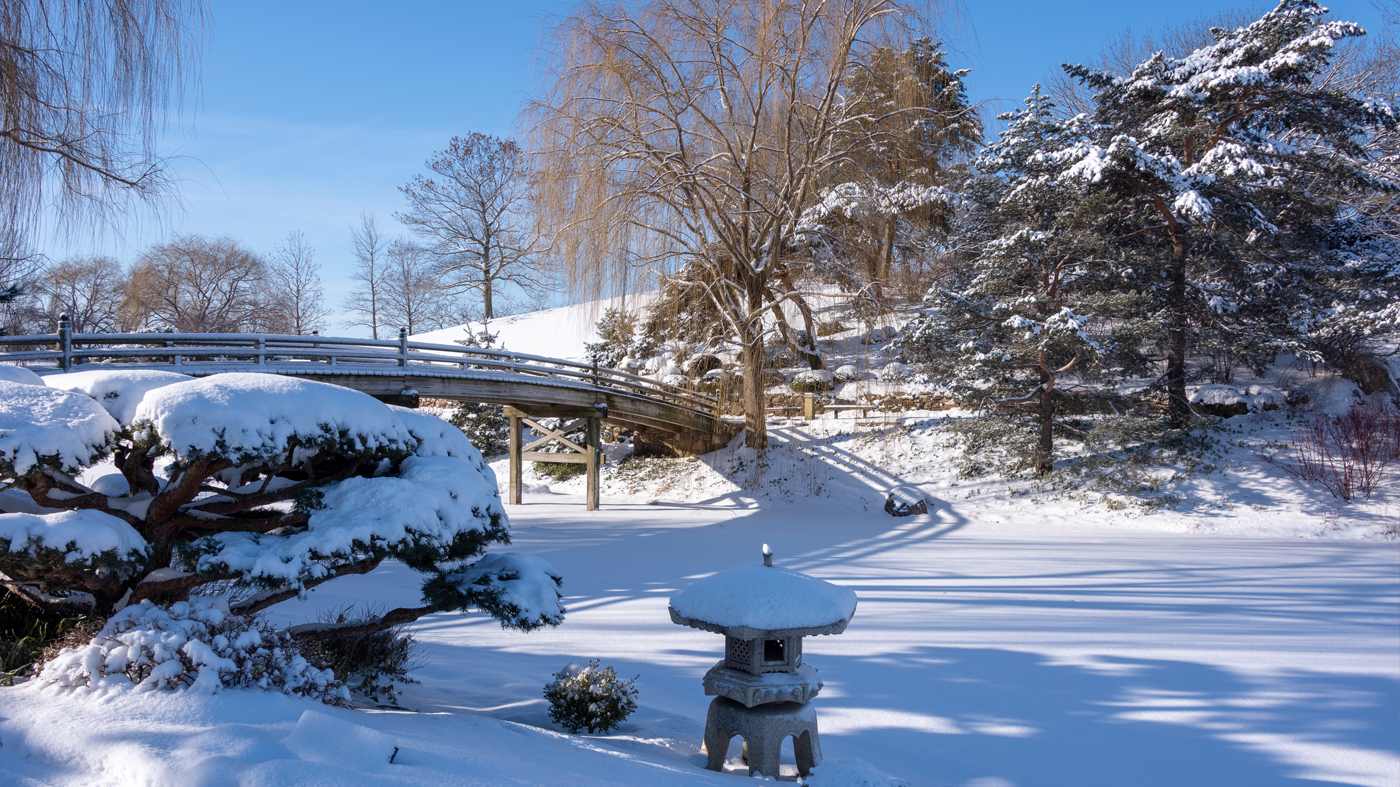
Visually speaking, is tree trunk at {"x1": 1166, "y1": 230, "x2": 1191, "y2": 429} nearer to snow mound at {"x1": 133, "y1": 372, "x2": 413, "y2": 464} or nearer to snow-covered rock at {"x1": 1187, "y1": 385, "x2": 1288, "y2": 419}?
snow-covered rock at {"x1": 1187, "y1": 385, "x2": 1288, "y2": 419}

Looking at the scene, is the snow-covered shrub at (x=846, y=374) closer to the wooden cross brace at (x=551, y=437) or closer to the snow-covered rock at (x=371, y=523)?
the wooden cross brace at (x=551, y=437)

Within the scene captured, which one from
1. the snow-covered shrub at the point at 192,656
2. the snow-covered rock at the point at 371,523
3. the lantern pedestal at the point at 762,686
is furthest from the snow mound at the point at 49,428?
the lantern pedestal at the point at 762,686

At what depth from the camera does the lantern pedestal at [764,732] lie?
13.7 ft

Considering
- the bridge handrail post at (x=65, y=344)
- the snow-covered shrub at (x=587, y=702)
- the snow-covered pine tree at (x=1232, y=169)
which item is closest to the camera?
the snow-covered shrub at (x=587, y=702)

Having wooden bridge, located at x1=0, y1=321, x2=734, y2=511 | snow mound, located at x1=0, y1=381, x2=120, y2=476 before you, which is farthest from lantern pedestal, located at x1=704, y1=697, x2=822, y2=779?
wooden bridge, located at x1=0, y1=321, x2=734, y2=511

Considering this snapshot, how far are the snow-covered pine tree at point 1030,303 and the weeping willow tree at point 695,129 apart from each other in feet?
10.0

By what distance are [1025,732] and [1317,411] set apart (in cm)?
1271

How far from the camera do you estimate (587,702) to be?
4406 mm

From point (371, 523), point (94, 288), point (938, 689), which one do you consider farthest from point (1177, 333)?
point (94, 288)

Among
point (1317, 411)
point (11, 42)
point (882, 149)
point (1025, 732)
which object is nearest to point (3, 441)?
point (11, 42)

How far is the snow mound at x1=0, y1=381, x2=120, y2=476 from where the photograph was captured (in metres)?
2.83

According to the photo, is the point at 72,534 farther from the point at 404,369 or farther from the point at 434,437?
the point at 404,369

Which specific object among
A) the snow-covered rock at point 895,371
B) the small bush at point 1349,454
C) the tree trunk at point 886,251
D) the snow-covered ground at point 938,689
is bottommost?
the snow-covered ground at point 938,689

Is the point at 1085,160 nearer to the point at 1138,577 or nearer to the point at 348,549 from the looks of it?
the point at 1138,577
